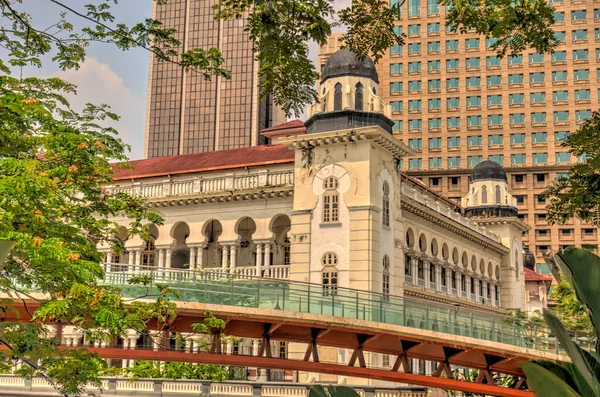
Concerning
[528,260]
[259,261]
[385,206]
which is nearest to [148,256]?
[259,261]

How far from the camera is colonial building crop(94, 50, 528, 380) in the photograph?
146ft

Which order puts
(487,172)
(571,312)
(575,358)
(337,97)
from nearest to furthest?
(575,358) → (337,97) → (571,312) → (487,172)

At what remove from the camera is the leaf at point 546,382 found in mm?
8711

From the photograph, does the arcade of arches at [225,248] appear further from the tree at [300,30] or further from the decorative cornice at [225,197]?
the tree at [300,30]

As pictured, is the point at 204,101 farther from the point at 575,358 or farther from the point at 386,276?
the point at 575,358

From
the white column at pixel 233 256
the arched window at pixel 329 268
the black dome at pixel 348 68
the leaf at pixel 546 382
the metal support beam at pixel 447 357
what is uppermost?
the black dome at pixel 348 68

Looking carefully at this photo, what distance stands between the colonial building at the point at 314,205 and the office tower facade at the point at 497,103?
5924 centimetres

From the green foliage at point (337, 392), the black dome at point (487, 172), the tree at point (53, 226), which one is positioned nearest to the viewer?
the green foliage at point (337, 392)

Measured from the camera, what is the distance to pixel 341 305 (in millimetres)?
31297

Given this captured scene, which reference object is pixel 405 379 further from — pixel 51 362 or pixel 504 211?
pixel 504 211

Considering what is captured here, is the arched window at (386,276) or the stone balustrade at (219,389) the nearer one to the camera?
the stone balustrade at (219,389)

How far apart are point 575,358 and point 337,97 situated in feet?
124

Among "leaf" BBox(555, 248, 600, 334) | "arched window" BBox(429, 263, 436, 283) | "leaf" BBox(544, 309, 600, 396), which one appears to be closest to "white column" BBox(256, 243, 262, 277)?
"arched window" BBox(429, 263, 436, 283)

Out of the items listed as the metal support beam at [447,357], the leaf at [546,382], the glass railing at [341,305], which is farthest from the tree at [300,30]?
the metal support beam at [447,357]
